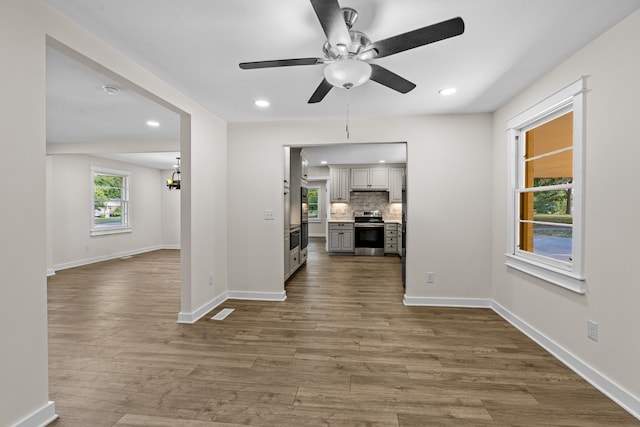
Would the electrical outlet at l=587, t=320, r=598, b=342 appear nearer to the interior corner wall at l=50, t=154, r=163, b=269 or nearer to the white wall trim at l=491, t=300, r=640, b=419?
the white wall trim at l=491, t=300, r=640, b=419

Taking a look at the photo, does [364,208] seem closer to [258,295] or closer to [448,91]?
[258,295]

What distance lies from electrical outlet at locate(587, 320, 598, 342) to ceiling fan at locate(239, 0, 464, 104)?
7.03 feet

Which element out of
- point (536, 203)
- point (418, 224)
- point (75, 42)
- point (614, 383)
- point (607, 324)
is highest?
point (75, 42)

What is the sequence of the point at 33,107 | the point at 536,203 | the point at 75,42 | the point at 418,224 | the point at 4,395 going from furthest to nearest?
1. the point at 418,224
2. the point at 536,203
3. the point at 75,42
4. the point at 33,107
5. the point at 4,395

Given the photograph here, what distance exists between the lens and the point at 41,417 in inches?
62.3

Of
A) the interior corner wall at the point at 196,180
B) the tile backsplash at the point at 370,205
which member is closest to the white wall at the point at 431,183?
the interior corner wall at the point at 196,180

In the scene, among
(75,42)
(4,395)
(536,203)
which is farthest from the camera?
(536,203)

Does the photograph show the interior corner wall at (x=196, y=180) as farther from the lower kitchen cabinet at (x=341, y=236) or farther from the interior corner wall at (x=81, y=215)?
the interior corner wall at (x=81, y=215)

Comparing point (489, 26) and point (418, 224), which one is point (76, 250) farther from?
point (489, 26)

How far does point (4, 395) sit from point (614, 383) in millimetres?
3528

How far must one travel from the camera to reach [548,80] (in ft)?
7.99

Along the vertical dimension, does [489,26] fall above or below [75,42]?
above

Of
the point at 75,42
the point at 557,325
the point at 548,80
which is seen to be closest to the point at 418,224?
the point at 557,325

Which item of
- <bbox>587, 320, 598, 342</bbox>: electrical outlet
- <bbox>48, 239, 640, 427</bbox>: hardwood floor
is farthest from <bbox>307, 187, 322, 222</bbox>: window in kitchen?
<bbox>587, 320, 598, 342</bbox>: electrical outlet
